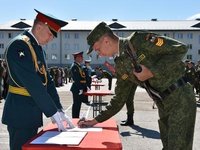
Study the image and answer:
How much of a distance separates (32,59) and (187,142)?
1.49 metres

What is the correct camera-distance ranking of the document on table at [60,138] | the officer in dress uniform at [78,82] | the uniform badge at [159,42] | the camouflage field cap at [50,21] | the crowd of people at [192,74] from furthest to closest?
1. the crowd of people at [192,74]
2. the officer in dress uniform at [78,82]
3. the camouflage field cap at [50,21]
4. the uniform badge at [159,42]
5. the document on table at [60,138]

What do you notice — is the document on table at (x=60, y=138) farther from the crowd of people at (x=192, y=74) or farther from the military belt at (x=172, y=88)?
the crowd of people at (x=192, y=74)

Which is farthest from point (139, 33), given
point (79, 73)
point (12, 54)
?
point (79, 73)

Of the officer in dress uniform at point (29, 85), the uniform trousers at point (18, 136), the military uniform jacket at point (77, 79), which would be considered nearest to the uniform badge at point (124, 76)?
the officer in dress uniform at point (29, 85)

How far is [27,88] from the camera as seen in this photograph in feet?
11.3

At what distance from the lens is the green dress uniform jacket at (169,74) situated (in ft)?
10.2

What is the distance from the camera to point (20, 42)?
3562 millimetres

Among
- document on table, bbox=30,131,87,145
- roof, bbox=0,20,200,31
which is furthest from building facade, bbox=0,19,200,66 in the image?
document on table, bbox=30,131,87,145

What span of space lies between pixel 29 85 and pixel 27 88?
4 cm

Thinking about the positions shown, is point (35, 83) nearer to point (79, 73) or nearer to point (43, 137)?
point (43, 137)

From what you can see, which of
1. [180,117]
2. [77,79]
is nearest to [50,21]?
[180,117]

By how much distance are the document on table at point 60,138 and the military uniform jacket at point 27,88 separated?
0.23m

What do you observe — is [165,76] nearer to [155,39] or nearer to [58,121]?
[155,39]

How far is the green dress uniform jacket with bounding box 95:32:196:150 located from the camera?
3.12 metres
